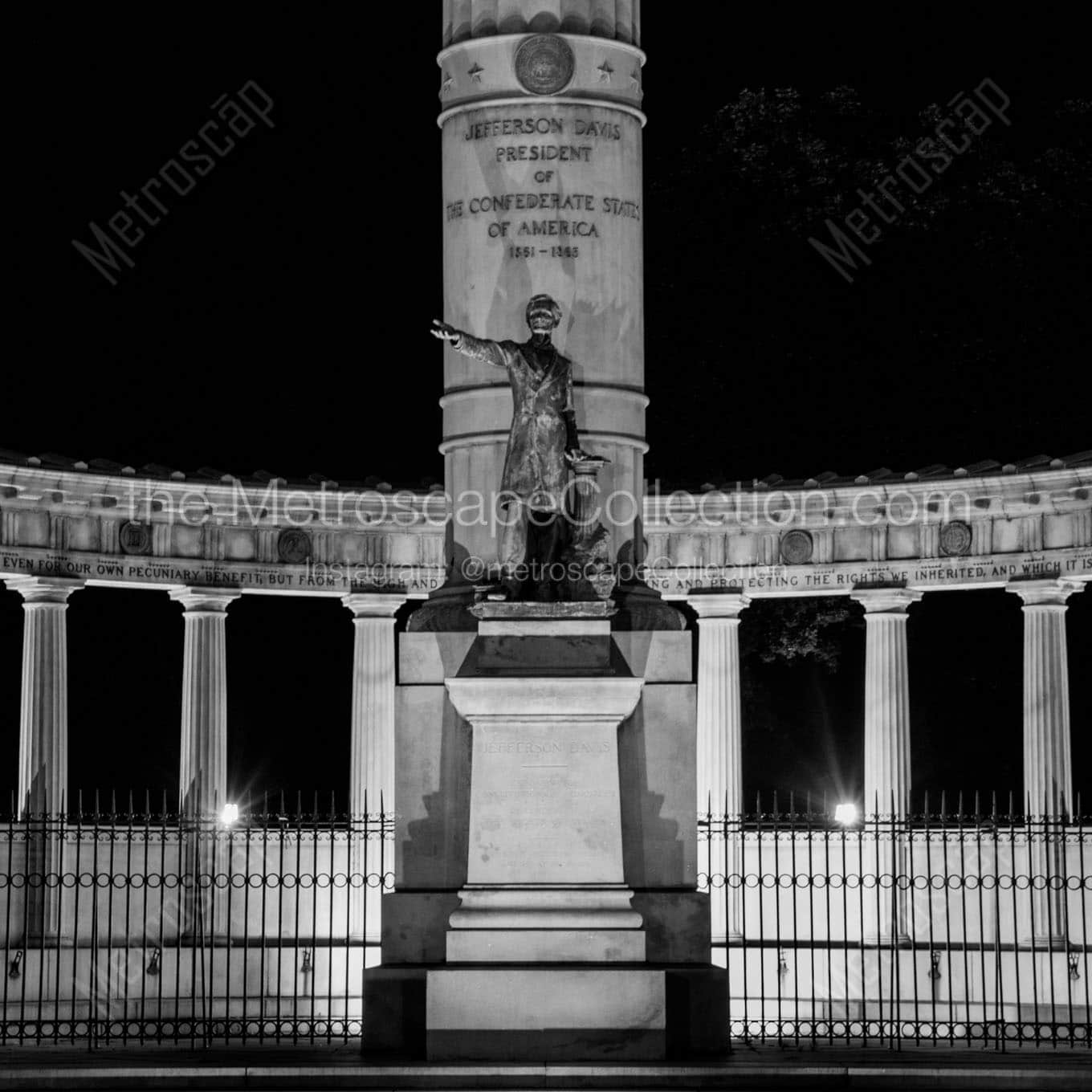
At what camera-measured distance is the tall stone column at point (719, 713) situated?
2862 inches

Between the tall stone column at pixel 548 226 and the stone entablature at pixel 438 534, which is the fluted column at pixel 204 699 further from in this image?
the tall stone column at pixel 548 226

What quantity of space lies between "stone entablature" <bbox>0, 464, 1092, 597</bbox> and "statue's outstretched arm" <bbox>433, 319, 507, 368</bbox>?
25.1 metres

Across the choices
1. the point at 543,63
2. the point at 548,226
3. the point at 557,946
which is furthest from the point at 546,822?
the point at 543,63

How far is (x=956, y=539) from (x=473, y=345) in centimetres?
2887

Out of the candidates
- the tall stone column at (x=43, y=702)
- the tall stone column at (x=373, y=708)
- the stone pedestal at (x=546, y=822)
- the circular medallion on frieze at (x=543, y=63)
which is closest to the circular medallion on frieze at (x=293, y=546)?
the tall stone column at (x=373, y=708)

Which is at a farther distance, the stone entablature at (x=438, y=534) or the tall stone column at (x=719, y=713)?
the tall stone column at (x=719, y=713)

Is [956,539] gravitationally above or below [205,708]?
above

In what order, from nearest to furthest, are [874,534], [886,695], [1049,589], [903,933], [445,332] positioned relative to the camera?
1. [445,332]
2. [903,933]
3. [1049,589]
4. [886,695]
5. [874,534]

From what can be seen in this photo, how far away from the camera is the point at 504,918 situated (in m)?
45.7

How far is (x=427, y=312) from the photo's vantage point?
101188 mm

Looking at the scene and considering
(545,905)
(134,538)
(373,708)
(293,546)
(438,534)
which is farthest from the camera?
(438,534)

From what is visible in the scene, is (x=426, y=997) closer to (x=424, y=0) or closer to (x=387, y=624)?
(x=387, y=624)

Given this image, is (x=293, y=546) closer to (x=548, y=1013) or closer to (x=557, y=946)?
(x=557, y=946)

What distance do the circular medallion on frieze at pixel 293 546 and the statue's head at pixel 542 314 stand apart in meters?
29.4
